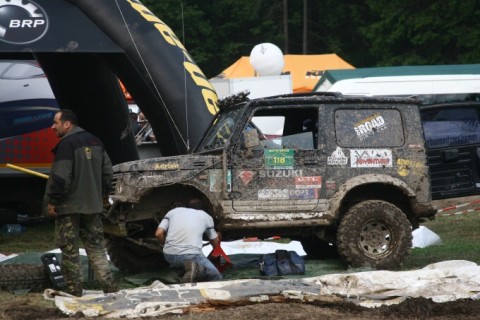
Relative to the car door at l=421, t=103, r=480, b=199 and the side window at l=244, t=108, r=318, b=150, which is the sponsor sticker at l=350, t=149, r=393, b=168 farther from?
the car door at l=421, t=103, r=480, b=199

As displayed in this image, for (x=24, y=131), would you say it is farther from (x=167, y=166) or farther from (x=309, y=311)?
(x=309, y=311)

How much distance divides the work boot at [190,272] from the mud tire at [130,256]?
1706 millimetres

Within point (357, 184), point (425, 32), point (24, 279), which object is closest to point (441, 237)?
point (357, 184)

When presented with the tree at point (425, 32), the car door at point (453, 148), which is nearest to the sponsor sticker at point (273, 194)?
the car door at point (453, 148)

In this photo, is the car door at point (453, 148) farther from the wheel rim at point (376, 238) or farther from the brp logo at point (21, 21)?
the brp logo at point (21, 21)

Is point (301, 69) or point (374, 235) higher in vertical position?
point (301, 69)

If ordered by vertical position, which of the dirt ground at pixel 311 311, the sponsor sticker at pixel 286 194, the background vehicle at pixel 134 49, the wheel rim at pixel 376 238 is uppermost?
the background vehicle at pixel 134 49

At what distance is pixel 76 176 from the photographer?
1060cm

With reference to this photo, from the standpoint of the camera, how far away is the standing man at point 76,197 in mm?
10523

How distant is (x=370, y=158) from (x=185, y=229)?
8.18 feet

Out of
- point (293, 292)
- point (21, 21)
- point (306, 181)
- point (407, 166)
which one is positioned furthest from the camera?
point (21, 21)

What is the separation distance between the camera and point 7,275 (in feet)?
37.1

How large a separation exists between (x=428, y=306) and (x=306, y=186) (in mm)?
3118

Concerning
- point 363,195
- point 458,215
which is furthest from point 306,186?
point 458,215
